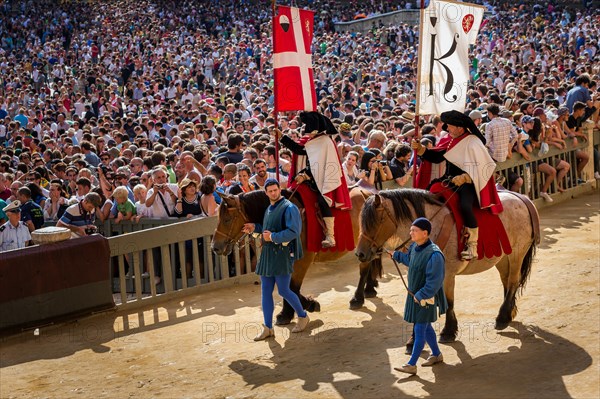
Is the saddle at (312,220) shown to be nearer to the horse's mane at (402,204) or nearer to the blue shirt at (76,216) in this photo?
the horse's mane at (402,204)

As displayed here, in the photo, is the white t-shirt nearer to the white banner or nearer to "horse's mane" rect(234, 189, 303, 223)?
"horse's mane" rect(234, 189, 303, 223)

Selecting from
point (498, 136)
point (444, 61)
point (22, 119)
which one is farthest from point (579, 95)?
point (22, 119)

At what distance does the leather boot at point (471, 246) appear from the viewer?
419 inches

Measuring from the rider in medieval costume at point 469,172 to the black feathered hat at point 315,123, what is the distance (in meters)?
1.66

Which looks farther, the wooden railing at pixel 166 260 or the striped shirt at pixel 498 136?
the striped shirt at pixel 498 136

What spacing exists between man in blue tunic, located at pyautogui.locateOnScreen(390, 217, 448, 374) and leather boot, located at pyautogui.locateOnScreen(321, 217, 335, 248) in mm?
2251

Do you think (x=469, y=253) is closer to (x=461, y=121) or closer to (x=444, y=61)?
(x=461, y=121)

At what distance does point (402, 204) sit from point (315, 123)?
2053 mm

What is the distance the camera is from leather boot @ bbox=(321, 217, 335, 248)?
11.9m

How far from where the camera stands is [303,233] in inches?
469

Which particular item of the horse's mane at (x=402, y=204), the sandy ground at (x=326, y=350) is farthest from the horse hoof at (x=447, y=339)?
the horse's mane at (x=402, y=204)

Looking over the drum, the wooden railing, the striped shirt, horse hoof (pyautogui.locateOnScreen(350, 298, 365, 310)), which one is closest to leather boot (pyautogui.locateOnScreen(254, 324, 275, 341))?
horse hoof (pyautogui.locateOnScreen(350, 298, 365, 310))

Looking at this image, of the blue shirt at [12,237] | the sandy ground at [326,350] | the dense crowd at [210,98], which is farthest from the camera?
the dense crowd at [210,98]

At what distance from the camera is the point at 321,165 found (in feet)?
39.2
